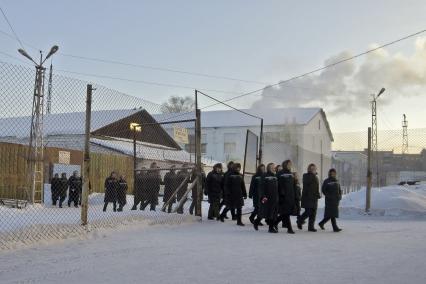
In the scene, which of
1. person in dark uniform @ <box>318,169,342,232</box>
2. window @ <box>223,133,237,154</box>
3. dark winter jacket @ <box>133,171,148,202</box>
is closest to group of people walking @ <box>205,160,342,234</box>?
person in dark uniform @ <box>318,169,342,232</box>

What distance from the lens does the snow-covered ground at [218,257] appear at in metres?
6.00

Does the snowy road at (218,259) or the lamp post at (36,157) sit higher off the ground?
the lamp post at (36,157)

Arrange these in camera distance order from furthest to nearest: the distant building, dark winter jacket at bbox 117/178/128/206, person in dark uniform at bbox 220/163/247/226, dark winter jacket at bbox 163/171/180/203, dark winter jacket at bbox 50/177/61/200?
the distant building, dark winter jacket at bbox 50/177/61/200, dark winter jacket at bbox 117/178/128/206, dark winter jacket at bbox 163/171/180/203, person in dark uniform at bbox 220/163/247/226

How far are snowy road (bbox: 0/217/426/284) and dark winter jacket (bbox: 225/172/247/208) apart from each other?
243 centimetres

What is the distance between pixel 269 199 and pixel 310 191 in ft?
3.95

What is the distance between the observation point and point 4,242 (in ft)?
25.9

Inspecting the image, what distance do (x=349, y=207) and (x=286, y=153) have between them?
1150cm

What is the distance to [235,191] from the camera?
13250 millimetres

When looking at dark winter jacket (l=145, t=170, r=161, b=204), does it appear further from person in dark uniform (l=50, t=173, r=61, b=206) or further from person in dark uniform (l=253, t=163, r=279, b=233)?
person in dark uniform (l=50, t=173, r=61, b=206)

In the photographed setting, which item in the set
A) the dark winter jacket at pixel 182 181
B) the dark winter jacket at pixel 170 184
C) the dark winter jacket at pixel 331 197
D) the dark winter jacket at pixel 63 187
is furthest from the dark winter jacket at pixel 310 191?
the dark winter jacket at pixel 63 187

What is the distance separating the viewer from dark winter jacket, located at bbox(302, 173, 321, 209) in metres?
12.0

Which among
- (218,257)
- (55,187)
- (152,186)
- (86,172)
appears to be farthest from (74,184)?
(218,257)

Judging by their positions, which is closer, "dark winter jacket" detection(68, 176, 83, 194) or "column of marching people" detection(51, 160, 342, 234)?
"column of marching people" detection(51, 160, 342, 234)

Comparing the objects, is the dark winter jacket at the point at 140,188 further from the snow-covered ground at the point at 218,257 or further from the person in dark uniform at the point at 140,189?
the snow-covered ground at the point at 218,257
